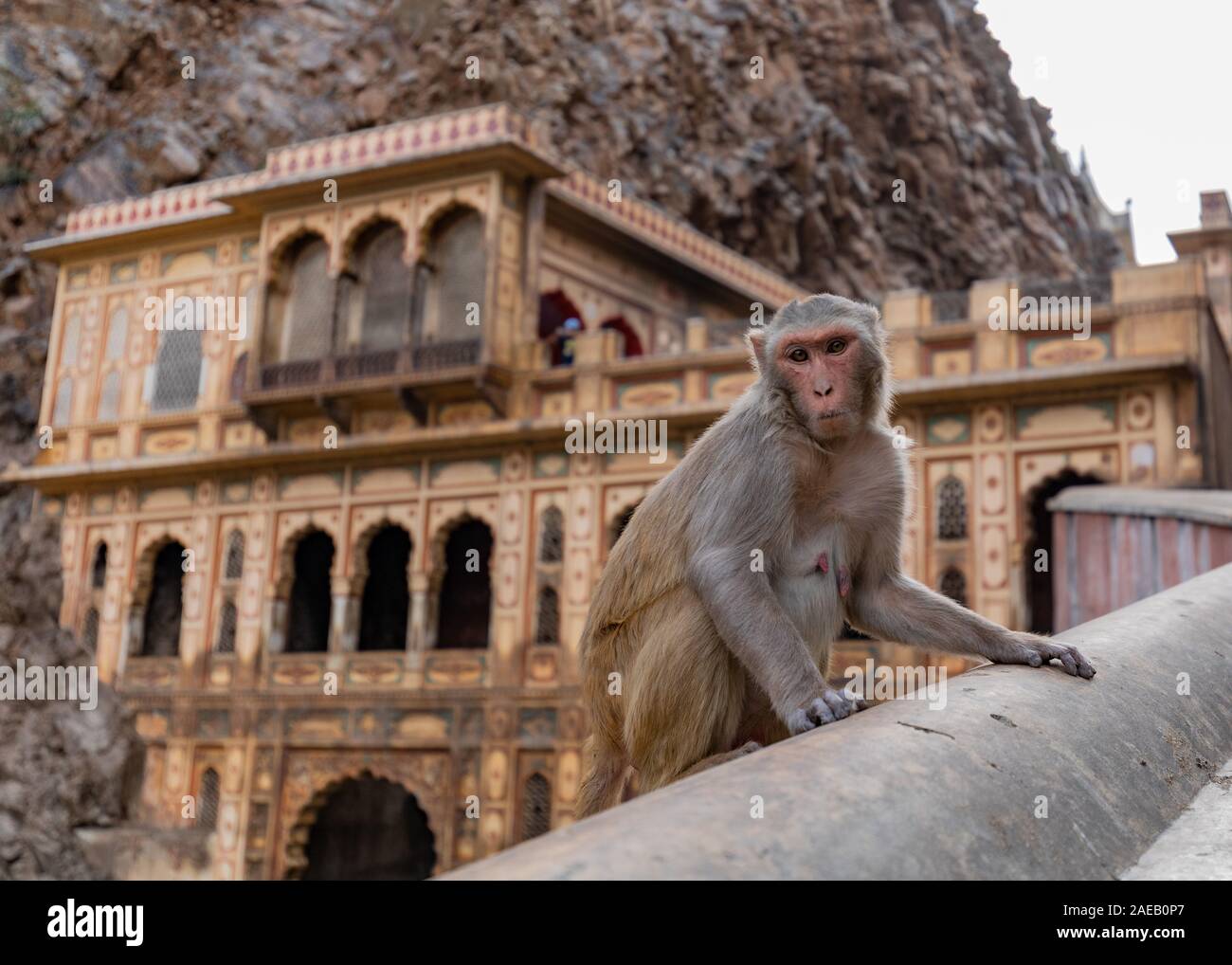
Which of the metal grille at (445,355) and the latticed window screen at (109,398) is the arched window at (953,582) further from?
the latticed window screen at (109,398)

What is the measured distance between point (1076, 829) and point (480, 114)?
17.0m

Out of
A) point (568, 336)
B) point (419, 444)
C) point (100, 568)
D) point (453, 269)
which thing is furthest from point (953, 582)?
point (100, 568)

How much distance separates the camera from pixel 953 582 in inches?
602

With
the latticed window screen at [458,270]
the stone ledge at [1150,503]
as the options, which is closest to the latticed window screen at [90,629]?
the latticed window screen at [458,270]

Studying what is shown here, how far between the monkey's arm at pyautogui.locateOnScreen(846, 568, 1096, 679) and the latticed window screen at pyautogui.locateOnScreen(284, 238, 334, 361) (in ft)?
52.8

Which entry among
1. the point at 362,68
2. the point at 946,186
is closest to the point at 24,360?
the point at 362,68

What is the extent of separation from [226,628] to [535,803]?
600 cm

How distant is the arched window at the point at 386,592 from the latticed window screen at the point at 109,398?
476 centimetres

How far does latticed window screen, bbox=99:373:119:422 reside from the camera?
2108 centimetres

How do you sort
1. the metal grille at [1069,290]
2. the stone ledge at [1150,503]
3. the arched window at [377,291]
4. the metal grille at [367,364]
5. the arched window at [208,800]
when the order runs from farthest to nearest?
Result: the arched window at [377,291] → the arched window at [208,800] → the metal grille at [367,364] → the metal grille at [1069,290] → the stone ledge at [1150,503]

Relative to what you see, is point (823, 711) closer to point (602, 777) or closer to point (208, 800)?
point (602, 777)

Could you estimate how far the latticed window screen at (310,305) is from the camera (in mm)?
19297

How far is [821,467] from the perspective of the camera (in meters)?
3.81

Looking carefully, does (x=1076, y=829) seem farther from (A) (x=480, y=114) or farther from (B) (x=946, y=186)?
(B) (x=946, y=186)
